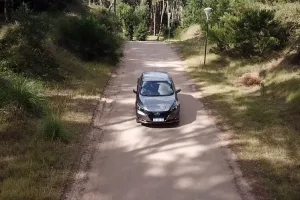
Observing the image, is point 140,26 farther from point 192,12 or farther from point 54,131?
point 54,131

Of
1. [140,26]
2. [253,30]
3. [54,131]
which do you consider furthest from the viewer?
[140,26]

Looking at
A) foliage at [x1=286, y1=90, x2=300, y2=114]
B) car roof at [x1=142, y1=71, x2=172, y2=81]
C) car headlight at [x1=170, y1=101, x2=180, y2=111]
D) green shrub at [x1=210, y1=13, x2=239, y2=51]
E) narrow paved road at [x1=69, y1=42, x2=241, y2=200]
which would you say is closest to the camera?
narrow paved road at [x1=69, y1=42, x2=241, y2=200]

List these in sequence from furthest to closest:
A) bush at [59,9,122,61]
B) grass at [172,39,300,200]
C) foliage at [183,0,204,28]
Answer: foliage at [183,0,204,28], bush at [59,9,122,61], grass at [172,39,300,200]

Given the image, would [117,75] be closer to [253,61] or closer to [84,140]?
[253,61]

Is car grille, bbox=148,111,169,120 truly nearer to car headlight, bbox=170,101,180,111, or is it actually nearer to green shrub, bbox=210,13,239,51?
car headlight, bbox=170,101,180,111

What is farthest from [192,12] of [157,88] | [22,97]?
[22,97]

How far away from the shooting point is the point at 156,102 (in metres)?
13.8

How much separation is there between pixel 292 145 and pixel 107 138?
5971 mm

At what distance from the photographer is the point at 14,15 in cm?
1881

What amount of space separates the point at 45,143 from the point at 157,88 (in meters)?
5.27

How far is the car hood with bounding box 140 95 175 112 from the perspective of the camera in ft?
43.9

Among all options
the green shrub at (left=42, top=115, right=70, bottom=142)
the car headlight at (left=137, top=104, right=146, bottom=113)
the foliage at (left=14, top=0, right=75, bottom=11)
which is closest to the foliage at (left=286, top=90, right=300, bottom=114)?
the car headlight at (left=137, top=104, right=146, bottom=113)

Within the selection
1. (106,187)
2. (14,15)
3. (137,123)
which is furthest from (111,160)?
(14,15)

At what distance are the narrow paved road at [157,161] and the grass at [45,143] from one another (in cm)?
64
